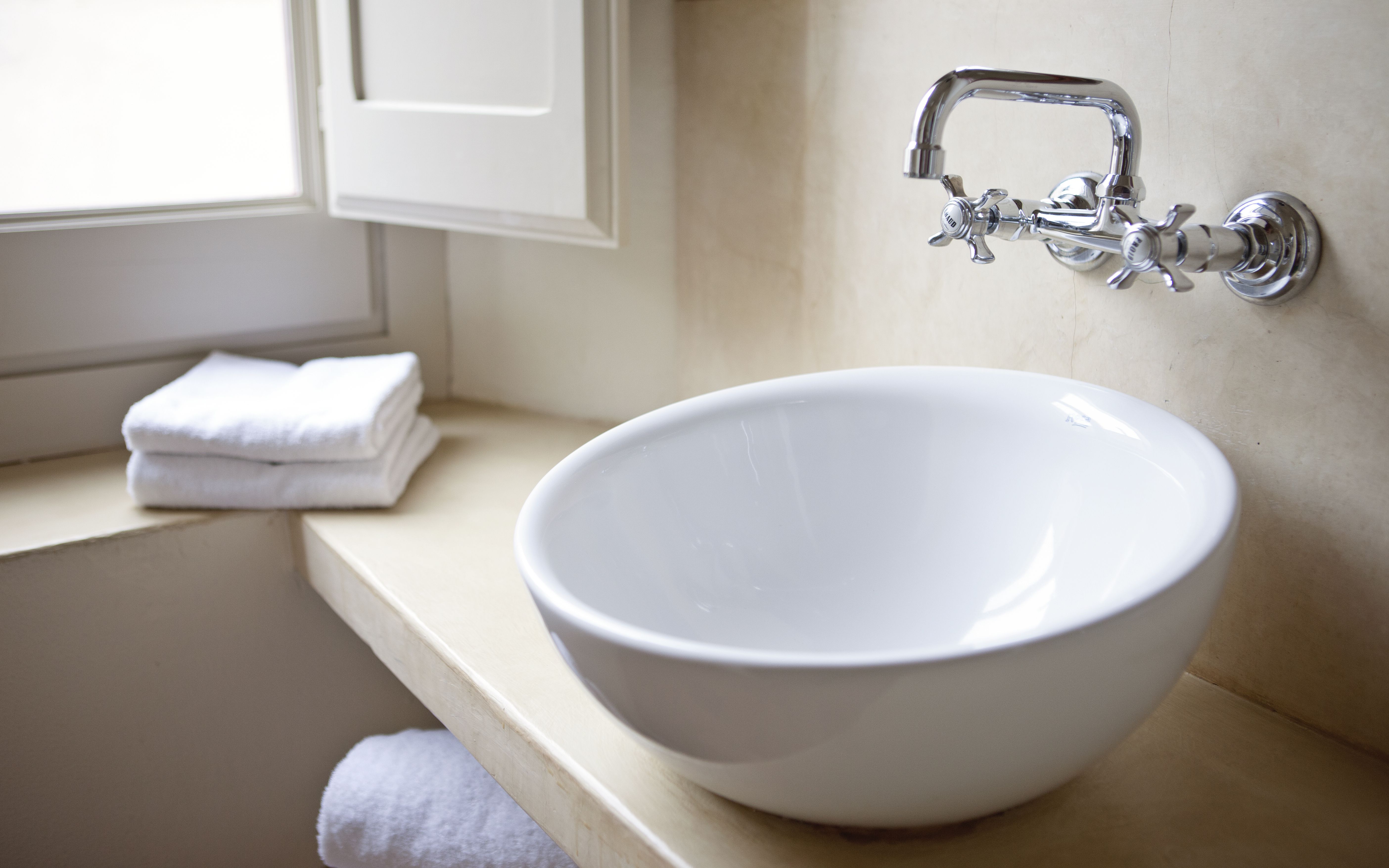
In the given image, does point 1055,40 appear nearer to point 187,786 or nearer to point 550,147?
point 550,147

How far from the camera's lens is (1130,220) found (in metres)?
0.65

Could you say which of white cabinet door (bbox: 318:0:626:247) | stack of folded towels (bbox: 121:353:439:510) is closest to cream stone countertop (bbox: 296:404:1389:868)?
A: stack of folded towels (bbox: 121:353:439:510)

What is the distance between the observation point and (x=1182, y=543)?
22.6 inches

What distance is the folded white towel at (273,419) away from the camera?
1117 mm

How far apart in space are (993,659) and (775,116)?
769 millimetres

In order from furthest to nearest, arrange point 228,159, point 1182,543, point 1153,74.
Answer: point 228,159, point 1153,74, point 1182,543

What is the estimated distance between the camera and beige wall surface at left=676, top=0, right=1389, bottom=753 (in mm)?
646

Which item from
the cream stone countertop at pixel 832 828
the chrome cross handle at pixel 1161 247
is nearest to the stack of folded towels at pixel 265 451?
the cream stone countertop at pixel 832 828

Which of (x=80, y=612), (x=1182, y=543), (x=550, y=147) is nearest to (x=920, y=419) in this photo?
(x=1182, y=543)

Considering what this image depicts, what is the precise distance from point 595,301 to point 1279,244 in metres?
0.86

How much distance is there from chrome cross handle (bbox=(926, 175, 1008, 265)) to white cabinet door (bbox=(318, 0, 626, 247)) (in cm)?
43

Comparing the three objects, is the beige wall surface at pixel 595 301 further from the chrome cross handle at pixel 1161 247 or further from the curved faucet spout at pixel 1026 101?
the chrome cross handle at pixel 1161 247

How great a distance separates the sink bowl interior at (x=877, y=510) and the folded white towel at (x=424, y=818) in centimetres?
41

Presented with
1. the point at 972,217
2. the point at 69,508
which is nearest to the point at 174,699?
the point at 69,508
